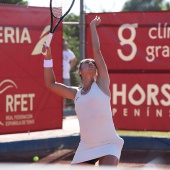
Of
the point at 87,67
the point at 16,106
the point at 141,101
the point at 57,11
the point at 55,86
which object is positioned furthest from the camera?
the point at 141,101

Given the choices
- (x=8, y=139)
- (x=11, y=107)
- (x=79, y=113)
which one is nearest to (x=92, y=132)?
(x=79, y=113)

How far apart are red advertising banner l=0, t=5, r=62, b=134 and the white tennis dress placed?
3.66 metres

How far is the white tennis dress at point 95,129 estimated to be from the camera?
533cm

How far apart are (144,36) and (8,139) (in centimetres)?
260

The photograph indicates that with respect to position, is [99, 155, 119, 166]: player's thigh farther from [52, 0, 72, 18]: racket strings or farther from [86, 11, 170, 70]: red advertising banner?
[86, 11, 170, 70]: red advertising banner

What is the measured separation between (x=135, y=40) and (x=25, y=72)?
67.6 inches

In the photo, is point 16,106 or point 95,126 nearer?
point 95,126

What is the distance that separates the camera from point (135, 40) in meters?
9.36

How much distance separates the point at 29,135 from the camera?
10016 mm

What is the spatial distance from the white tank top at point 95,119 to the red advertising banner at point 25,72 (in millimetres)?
3657

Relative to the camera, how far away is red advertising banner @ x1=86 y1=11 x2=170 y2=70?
9.24 m

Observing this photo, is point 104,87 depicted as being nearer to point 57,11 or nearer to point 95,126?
point 95,126

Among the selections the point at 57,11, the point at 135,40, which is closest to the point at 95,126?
the point at 57,11

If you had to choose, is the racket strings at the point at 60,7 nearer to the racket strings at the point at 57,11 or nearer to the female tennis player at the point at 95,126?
the racket strings at the point at 57,11
